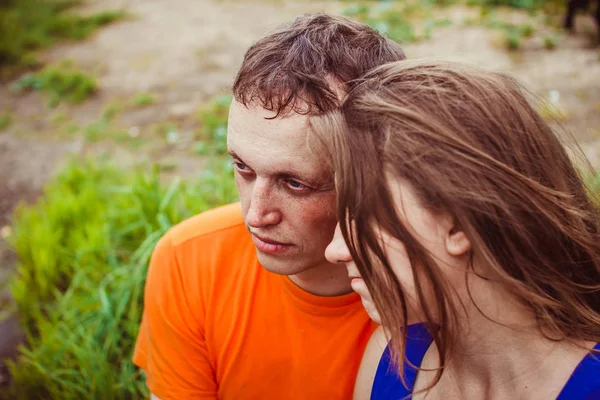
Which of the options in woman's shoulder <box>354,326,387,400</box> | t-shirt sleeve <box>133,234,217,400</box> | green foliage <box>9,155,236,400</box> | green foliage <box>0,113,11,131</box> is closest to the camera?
woman's shoulder <box>354,326,387,400</box>

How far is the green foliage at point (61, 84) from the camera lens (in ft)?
20.1

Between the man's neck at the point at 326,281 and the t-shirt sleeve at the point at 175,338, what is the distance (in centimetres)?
34

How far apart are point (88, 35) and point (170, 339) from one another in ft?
23.2

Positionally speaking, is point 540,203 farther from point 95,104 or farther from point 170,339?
point 95,104

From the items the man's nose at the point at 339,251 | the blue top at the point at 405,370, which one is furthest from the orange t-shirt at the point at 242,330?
the man's nose at the point at 339,251

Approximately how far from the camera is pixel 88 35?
25.8 feet

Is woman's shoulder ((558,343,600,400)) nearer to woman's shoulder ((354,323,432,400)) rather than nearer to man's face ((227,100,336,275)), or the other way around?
woman's shoulder ((354,323,432,400))

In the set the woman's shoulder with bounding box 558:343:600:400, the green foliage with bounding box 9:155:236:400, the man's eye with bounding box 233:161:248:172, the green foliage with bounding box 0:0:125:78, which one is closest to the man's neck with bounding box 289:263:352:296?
the man's eye with bounding box 233:161:248:172

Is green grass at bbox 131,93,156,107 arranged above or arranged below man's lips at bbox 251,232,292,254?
below

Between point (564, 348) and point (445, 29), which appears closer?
point (564, 348)

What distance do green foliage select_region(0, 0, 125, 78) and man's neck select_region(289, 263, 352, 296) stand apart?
21.4 ft

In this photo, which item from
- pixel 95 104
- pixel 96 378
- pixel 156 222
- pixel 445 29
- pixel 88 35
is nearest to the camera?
pixel 96 378

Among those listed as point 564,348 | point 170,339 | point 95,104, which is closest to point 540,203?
point 564,348

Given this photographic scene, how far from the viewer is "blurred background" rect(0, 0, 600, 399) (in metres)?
2.88
